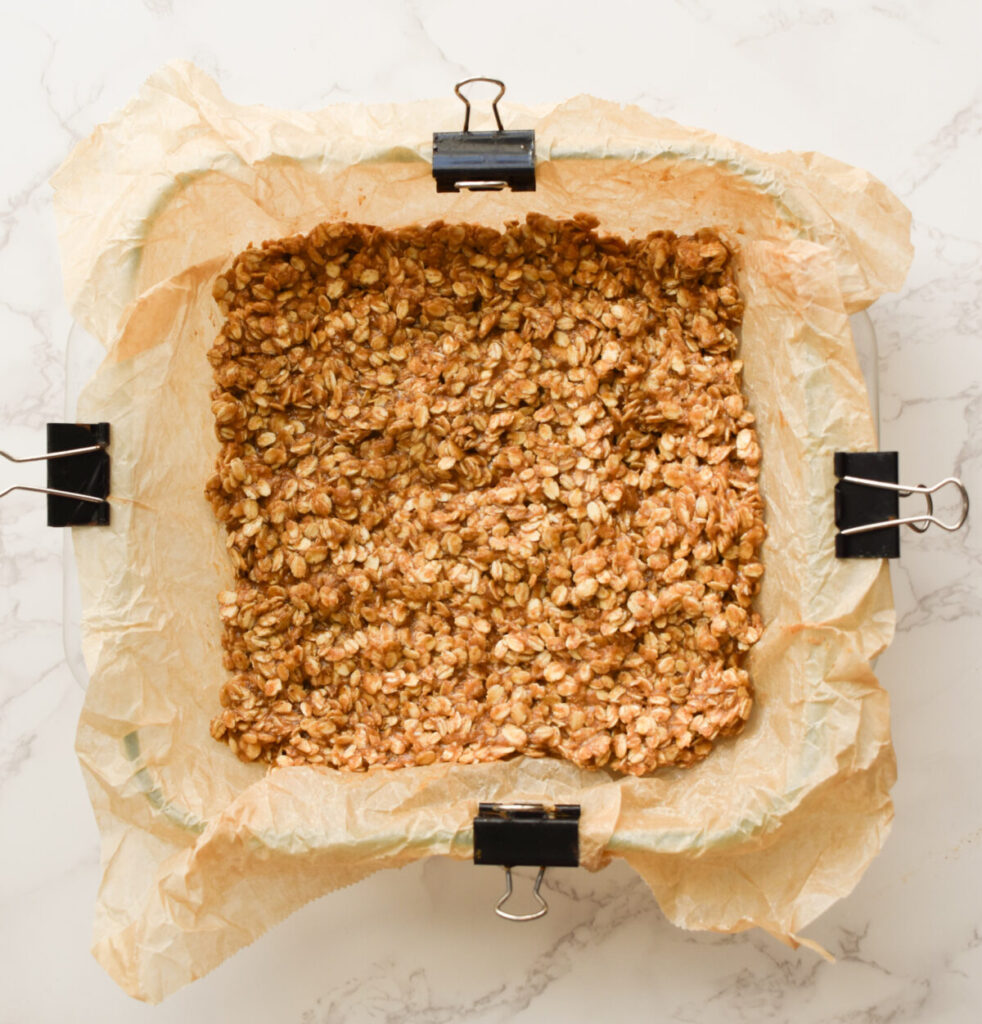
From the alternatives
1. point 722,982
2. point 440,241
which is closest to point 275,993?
point 722,982

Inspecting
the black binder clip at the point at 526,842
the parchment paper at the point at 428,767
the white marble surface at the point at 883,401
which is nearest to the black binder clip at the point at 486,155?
the parchment paper at the point at 428,767

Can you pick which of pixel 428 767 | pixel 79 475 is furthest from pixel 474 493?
pixel 79 475

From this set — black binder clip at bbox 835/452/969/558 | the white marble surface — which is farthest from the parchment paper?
the white marble surface

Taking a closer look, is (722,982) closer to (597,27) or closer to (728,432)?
(728,432)

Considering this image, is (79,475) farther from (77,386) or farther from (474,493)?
(474,493)

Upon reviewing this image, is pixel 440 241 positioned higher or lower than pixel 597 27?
lower

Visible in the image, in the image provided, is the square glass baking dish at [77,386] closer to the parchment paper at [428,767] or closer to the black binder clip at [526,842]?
the parchment paper at [428,767]
